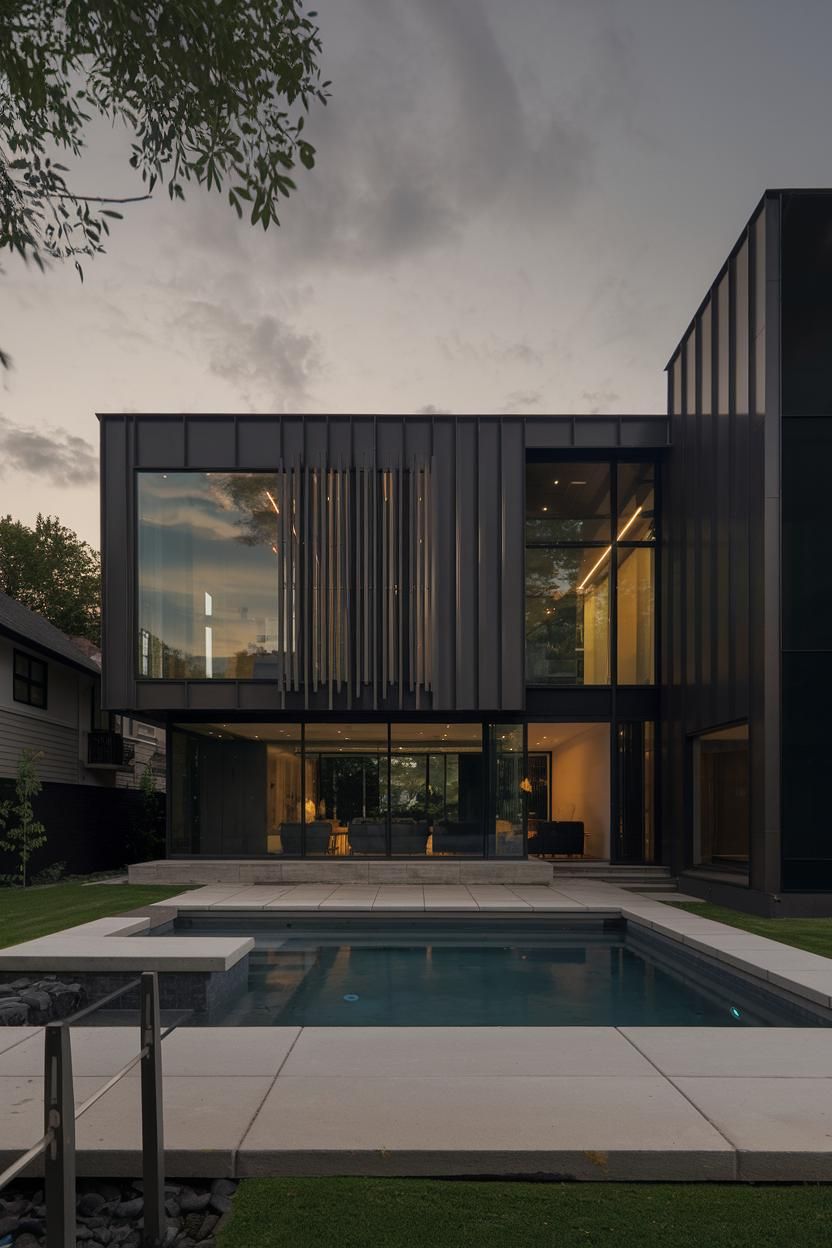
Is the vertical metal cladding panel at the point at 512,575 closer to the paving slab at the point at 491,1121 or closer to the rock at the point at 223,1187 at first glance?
the paving slab at the point at 491,1121

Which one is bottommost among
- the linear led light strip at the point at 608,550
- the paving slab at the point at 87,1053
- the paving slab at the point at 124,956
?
the paving slab at the point at 124,956

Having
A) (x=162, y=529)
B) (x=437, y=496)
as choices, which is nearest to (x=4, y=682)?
(x=162, y=529)

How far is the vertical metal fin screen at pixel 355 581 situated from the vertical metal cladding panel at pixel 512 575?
4.46ft

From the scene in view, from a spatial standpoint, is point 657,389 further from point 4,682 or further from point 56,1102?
point 56,1102

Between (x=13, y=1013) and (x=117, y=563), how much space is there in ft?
37.1

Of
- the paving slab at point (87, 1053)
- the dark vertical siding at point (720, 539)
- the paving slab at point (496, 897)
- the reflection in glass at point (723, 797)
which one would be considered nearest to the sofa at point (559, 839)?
the dark vertical siding at point (720, 539)

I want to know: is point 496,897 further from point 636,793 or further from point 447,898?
point 636,793

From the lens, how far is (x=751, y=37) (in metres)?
11.6

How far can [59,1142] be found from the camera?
2670mm

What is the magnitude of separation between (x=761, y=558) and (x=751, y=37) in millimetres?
6686

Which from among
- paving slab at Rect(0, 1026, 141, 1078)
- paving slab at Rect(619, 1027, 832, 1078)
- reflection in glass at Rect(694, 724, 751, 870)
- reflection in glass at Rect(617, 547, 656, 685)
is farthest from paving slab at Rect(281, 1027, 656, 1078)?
reflection in glass at Rect(617, 547, 656, 685)

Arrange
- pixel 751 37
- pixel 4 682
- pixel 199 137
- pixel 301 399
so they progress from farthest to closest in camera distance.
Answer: pixel 301 399 → pixel 4 682 → pixel 751 37 → pixel 199 137

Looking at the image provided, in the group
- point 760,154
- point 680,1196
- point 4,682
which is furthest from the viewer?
point 4,682

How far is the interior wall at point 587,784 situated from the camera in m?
20.0
